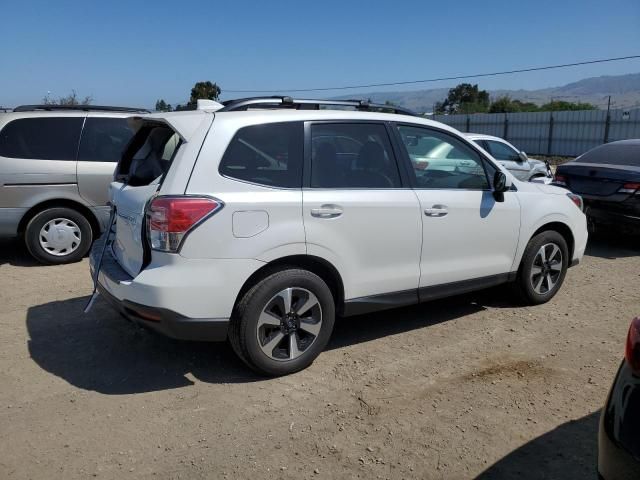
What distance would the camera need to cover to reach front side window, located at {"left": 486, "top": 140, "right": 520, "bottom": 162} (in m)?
12.0

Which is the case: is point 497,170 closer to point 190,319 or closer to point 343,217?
point 343,217

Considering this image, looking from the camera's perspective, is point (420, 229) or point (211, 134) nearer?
point (211, 134)

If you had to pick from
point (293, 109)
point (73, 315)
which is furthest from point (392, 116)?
point (73, 315)

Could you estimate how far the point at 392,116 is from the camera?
4.55 m

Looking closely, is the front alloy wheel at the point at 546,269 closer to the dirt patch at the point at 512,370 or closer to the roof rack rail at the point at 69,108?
the dirt patch at the point at 512,370

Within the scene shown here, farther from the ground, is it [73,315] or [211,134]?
[211,134]

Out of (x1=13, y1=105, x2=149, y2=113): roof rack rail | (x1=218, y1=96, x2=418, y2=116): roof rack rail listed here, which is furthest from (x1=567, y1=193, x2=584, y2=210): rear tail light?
(x1=13, y1=105, x2=149, y2=113): roof rack rail

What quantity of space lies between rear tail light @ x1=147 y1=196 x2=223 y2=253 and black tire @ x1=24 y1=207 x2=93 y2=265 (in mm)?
3884

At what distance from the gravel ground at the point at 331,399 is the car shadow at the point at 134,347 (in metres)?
0.02

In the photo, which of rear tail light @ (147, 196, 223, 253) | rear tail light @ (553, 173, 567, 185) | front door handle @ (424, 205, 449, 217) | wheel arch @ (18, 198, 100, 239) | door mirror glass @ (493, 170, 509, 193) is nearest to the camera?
rear tail light @ (147, 196, 223, 253)

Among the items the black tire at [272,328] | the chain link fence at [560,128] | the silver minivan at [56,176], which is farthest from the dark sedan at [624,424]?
the chain link fence at [560,128]

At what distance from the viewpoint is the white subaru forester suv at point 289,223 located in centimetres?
356

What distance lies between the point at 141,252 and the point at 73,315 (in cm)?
191

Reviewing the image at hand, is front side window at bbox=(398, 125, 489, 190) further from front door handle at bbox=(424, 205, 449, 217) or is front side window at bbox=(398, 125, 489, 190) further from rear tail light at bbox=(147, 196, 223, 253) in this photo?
rear tail light at bbox=(147, 196, 223, 253)
